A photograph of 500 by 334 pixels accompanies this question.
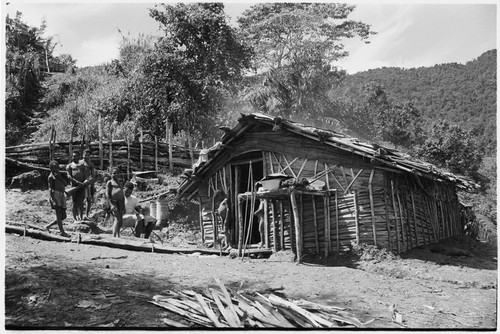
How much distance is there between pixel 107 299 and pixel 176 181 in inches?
411

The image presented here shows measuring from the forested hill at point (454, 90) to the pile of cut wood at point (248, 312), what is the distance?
418 cm

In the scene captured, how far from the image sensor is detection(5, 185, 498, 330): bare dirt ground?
5.45 m

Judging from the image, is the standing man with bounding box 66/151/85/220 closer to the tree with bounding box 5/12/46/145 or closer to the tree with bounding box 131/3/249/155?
the tree with bounding box 5/12/46/145

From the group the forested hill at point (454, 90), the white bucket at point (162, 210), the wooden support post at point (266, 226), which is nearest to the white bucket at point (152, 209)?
the white bucket at point (162, 210)

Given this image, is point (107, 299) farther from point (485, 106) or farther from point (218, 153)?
point (485, 106)

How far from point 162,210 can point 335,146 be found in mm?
6897

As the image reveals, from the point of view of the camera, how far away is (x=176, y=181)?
16.0 metres

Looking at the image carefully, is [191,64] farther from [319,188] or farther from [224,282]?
[224,282]

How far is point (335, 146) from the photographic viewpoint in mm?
8844

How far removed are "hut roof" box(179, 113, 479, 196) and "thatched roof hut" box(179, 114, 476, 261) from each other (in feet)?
0.06

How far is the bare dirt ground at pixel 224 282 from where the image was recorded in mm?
5453

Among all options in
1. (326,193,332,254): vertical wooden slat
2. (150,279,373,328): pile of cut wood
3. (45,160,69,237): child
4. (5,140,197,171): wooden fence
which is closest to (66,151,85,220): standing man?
(45,160,69,237): child

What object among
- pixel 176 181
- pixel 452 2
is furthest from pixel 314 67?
pixel 452 2

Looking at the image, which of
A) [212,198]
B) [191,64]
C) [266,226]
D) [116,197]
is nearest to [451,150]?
[266,226]
